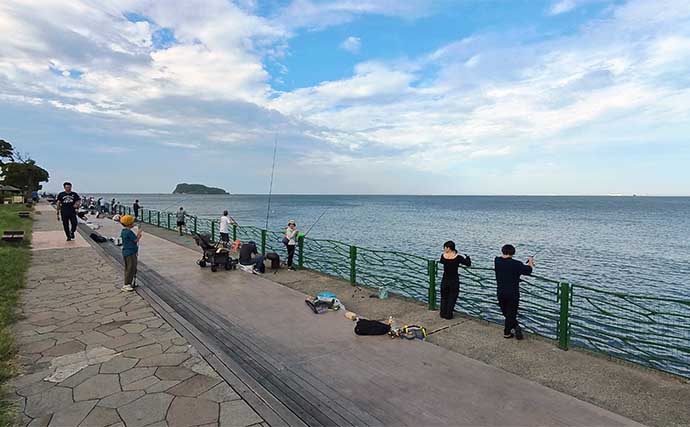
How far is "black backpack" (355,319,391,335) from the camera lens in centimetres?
573

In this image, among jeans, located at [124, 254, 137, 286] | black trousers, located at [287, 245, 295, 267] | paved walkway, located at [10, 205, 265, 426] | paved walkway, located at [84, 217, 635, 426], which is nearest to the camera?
paved walkway, located at [10, 205, 265, 426]

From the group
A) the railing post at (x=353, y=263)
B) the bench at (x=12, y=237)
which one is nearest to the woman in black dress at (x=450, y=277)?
the railing post at (x=353, y=263)

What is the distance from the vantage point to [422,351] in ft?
16.9

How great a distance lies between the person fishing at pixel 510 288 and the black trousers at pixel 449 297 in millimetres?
791

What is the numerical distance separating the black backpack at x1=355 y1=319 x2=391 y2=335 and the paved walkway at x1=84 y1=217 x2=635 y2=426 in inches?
5.5

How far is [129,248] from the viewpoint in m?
7.66

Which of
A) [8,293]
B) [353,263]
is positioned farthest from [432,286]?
[8,293]

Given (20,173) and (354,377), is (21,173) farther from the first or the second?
(354,377)

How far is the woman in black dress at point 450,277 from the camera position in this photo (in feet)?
20.9

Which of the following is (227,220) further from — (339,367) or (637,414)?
(637,414)

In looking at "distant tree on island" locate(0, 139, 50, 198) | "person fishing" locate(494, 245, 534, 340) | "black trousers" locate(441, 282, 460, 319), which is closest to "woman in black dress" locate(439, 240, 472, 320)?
"black trousers" locate(441, 282, 460, 319)

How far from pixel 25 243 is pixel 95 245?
205cm

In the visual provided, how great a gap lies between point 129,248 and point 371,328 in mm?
5073

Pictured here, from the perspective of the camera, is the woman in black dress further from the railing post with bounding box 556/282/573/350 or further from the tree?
the tree
